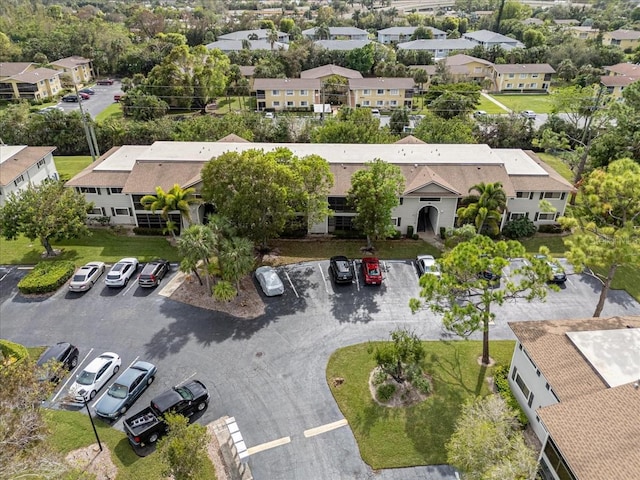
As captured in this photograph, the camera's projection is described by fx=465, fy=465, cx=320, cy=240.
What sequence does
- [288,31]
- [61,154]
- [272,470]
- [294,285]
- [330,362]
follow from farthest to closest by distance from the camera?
[288,31] → [61,154] → [294,285] → [330,362] → [272,470]

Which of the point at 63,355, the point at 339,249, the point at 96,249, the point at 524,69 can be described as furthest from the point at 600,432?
the point at 524,69

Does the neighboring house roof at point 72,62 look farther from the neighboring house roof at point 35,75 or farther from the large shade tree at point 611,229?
the large shade tree at point 611,229

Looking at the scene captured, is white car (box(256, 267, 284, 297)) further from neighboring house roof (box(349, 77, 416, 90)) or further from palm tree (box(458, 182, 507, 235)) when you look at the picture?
neighboring house roof (box(349, 77, 416, 90))

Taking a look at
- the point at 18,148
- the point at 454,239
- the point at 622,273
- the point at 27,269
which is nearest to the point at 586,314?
the point at 622,273

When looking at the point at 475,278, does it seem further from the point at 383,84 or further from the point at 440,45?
the point at 440,45

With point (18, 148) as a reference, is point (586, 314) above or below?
below

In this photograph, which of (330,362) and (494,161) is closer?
(330,362)

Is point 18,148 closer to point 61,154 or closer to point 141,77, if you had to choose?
point 61,154

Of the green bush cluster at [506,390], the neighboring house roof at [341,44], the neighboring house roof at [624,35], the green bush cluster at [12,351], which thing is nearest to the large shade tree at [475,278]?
the green bush cluster at [506,390]
